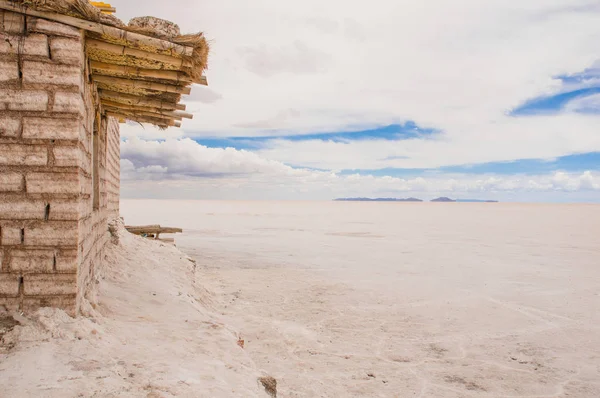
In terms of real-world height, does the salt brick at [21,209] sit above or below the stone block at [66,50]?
below

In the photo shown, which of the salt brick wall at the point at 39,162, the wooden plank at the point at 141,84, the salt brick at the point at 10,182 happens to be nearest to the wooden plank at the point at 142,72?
the wooden plank at the point at 141,84

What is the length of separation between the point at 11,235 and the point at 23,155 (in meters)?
0.76

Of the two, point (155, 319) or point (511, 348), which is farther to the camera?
point (511, 348)

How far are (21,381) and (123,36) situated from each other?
10.3ft

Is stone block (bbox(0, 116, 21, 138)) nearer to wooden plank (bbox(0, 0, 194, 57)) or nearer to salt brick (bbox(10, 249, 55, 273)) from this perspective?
wooden plank (bbox(0, 0, 194, 57))

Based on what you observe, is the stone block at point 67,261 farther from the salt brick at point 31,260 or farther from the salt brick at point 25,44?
the salt brick at point 25,44

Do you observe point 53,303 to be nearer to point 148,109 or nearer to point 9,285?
point 9,285

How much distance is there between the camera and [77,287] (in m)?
4.14

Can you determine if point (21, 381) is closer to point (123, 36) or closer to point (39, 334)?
point (39, 334)

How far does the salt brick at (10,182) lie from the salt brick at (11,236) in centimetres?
36

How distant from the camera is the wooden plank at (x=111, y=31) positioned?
3.88 metres

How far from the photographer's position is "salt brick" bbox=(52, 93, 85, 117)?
4035 mm

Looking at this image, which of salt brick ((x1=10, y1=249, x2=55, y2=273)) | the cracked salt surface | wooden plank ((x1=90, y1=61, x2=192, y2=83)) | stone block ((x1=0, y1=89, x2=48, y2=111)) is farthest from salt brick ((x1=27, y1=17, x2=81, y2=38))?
the cracked salt surface

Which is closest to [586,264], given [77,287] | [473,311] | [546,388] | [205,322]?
[473,311]
